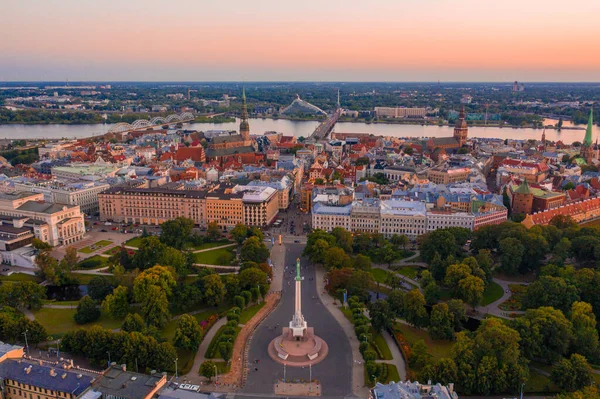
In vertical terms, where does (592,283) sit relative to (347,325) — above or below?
above

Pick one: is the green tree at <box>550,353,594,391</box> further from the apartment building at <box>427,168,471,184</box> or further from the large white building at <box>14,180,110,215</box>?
the large white building at <box>14,180,110,215</box>

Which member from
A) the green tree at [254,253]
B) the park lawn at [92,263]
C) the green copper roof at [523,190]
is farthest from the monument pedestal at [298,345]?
Result: the green copper roof at [523,190]

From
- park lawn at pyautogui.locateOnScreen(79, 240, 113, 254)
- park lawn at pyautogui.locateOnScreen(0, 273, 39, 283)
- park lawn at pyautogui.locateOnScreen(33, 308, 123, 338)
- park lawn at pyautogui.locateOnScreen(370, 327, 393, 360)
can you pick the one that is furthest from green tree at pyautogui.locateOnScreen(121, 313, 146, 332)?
park lawn at pyautogui.locateOnScreen(79, 240, 113, 254)

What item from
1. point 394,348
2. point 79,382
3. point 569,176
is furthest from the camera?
point 569,176

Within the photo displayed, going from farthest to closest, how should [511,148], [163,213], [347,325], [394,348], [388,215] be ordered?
[511,148] → [163,213] → [388,215] → [347,325] → [394,348]

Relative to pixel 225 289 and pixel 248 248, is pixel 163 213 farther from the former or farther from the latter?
pixel 225 289

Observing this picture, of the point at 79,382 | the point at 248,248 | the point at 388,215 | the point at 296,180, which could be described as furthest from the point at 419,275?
the point at 296,180

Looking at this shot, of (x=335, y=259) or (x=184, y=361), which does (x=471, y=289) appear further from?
(x=184, y=361)
